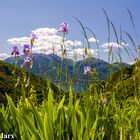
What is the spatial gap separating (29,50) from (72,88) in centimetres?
85

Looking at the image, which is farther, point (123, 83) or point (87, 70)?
point (87, 70)

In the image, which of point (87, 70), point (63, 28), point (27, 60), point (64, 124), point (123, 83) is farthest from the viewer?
point (87, 70)

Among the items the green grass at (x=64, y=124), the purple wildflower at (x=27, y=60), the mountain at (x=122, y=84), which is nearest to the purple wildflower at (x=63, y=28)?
the purple wildflower at (x=27, y=60)

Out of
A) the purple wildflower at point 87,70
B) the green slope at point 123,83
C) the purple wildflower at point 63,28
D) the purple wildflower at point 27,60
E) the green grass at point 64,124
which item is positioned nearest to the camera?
the green grass at point 64,124

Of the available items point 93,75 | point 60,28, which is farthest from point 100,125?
point 60,28

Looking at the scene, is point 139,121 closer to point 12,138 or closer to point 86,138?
point 86,138

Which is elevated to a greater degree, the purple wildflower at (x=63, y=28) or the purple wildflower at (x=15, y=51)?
the purple wildflower at (x=63, y=28)

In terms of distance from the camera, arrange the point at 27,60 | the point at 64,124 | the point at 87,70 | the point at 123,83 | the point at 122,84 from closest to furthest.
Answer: the point at 64,124
the point at 122,84
the point at 123,83
the point at 27,60
the point at 87,70

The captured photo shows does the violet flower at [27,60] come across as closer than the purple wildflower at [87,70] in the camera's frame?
Yes

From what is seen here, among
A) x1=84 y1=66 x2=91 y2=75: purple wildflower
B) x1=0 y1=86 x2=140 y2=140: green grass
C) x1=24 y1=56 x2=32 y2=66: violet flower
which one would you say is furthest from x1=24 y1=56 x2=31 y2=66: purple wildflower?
x1=84 y1=66 x2=91 y2=75: purple wildflower

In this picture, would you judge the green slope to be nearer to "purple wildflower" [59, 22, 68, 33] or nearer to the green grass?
the green grass

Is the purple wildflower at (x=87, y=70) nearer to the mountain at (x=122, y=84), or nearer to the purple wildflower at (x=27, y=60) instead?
the mountain at (x=122, y=84)

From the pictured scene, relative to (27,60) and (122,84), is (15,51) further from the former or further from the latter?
(122,84)

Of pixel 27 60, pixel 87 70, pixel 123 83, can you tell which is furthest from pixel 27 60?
pixel 123 83
